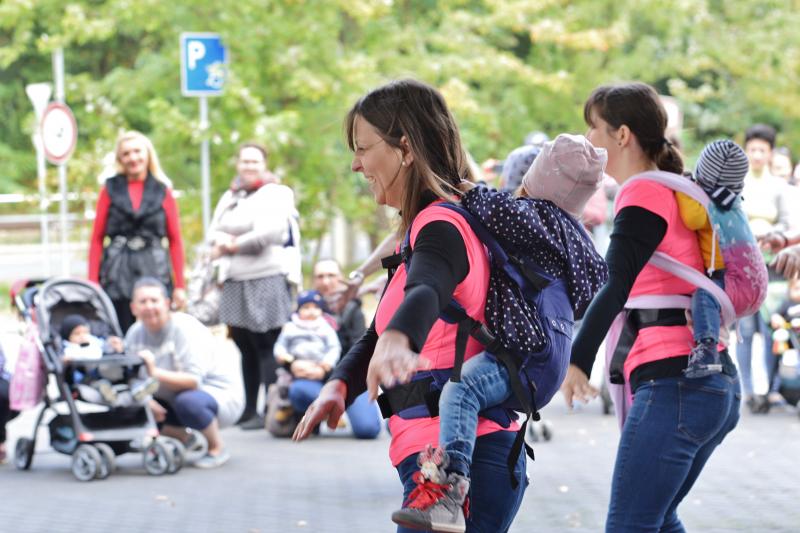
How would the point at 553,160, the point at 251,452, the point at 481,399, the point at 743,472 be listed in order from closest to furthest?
the point at 481,399 < the point at 553,160 < the point at 743,472 < the point at 251,452

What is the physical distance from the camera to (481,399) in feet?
10.7

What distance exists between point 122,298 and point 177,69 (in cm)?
840

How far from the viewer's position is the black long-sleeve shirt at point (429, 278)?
9.37 feet

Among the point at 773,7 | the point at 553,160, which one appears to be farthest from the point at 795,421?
the point at 773,7

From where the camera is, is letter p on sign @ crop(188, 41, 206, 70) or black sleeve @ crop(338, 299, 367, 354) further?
letter p on sign @ crop(188, 41, 206, 70)

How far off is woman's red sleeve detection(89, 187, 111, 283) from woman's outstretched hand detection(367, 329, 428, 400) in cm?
798

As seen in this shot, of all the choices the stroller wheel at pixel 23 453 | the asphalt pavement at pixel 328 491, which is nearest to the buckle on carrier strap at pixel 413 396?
the asphalt pavement at pixel 328 491

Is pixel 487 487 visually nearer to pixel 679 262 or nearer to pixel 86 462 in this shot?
pixel 679 262

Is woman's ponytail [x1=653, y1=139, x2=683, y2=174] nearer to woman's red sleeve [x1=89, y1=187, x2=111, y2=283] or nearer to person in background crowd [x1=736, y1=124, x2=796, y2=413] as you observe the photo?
woman's red sleeve [x1=89, y1=187, x2=111, y2=283]

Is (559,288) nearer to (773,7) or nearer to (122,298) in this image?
(122,298)

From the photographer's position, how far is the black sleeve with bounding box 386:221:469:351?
2.86 metres

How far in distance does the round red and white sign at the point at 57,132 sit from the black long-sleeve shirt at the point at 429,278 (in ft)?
43.6

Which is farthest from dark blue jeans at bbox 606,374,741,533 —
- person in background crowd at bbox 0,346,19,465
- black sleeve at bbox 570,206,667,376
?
person in background crowd at bbox 0,346,19,465

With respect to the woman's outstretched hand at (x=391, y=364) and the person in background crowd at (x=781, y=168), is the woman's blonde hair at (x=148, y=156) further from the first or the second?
the woman's outstretched hand at (x=391, y=364)
